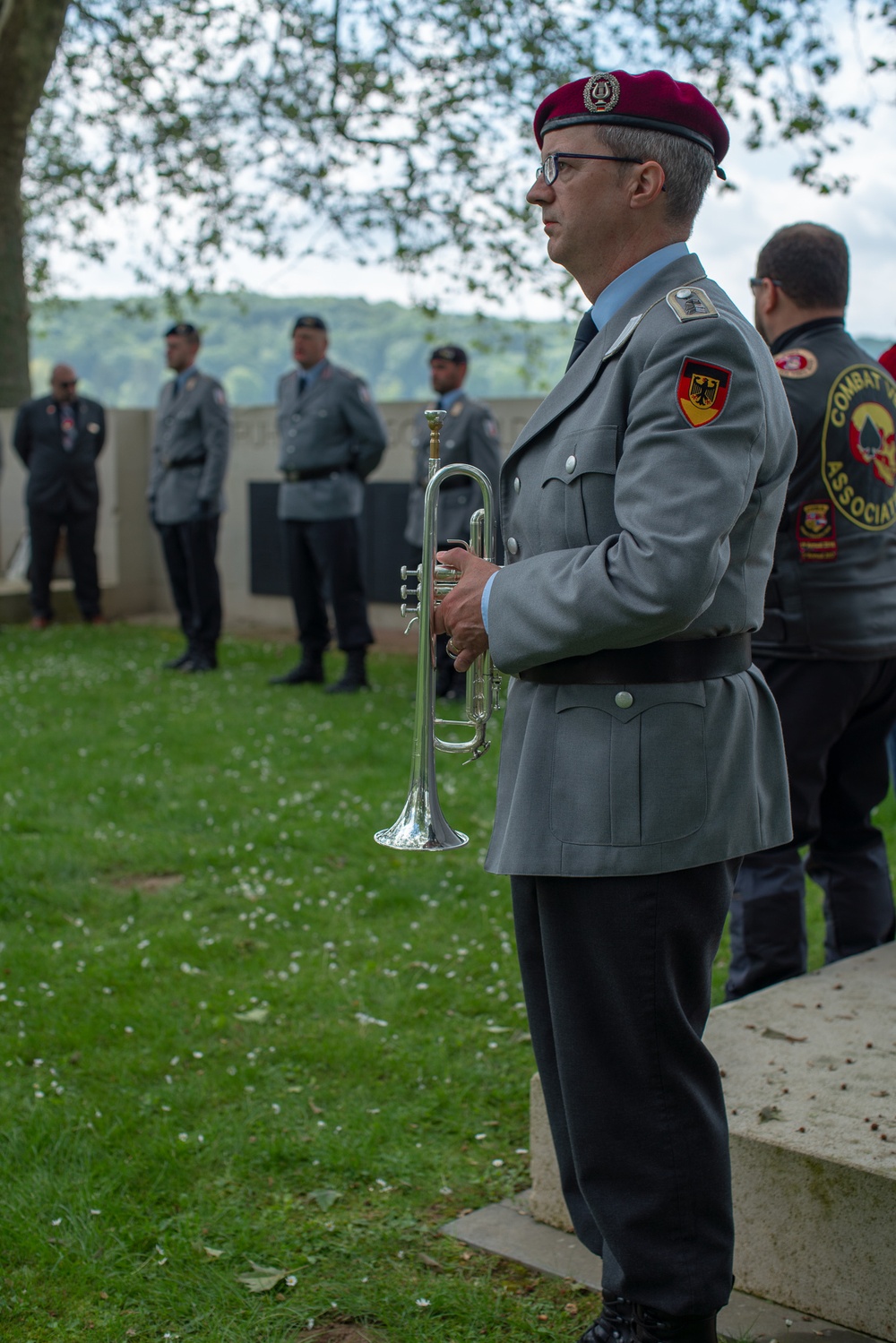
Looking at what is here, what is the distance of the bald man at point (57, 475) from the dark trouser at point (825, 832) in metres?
11.0

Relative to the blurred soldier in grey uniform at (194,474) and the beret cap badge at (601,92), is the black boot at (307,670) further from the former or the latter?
the beret cap badge at (601,92)

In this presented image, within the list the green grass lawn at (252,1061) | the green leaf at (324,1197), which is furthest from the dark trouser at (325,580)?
the green leaf at (324,1197)

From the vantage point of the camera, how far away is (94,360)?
140 metres

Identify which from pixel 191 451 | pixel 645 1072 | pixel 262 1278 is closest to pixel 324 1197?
pixel 262 1278

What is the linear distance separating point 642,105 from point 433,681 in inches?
41.4

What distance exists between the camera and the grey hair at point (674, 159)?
2.17 meters

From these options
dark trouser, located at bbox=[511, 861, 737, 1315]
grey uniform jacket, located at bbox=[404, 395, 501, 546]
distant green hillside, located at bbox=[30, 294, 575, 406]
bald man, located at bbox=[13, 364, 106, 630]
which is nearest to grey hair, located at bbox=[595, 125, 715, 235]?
dark trouser, located at bbox=[511, 861, 737, 1315]

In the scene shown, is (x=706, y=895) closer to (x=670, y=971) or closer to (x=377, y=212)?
(x=670, y=971)

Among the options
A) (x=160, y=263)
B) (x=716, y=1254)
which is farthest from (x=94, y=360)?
(x=716, y=1254)

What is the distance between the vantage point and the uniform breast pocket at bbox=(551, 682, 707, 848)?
86.2 inches

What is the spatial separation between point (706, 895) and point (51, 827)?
4.58m

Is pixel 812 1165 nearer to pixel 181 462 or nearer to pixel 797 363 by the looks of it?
pixel 797 363

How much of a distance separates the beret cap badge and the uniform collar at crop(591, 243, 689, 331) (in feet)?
0.81

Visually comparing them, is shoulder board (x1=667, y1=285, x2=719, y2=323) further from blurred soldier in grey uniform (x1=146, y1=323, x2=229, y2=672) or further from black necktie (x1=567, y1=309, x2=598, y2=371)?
blurred soldier in grey uniform (x1=146, y1=323, x2=229, y2=672)
